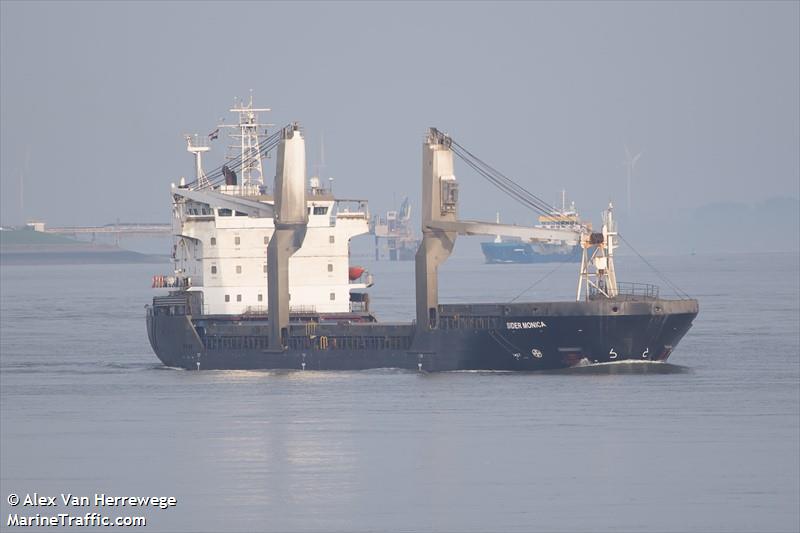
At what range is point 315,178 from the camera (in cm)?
6456

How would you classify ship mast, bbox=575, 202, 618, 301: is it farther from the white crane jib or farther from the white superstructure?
the white superstructure

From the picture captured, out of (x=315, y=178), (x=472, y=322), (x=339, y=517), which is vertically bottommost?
(x=339, y=517)

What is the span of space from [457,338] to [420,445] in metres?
14.8

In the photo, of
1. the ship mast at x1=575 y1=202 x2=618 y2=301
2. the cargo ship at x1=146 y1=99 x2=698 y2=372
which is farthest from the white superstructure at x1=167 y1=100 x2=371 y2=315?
the ship mast at x1=575 y1=202 x2=618 y2=301

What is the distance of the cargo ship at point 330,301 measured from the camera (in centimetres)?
5647

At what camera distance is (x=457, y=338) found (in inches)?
2285

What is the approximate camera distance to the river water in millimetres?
35875

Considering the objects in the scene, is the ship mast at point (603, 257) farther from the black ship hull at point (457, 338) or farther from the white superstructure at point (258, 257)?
the white superstructure at point (258, 257)

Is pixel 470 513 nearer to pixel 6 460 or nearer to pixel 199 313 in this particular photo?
pixel 6 460

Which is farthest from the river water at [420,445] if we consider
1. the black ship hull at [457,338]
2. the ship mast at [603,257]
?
the ship mast at [603,257]

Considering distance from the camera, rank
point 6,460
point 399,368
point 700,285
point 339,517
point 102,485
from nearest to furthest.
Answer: point 339,517
point 102,485
point 6,460
point 399,368
point 700,285

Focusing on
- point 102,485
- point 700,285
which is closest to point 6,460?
point 102,485

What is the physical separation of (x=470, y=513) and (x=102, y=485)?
8.84m

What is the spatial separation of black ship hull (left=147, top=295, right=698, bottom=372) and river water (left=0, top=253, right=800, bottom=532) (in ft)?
2.22
